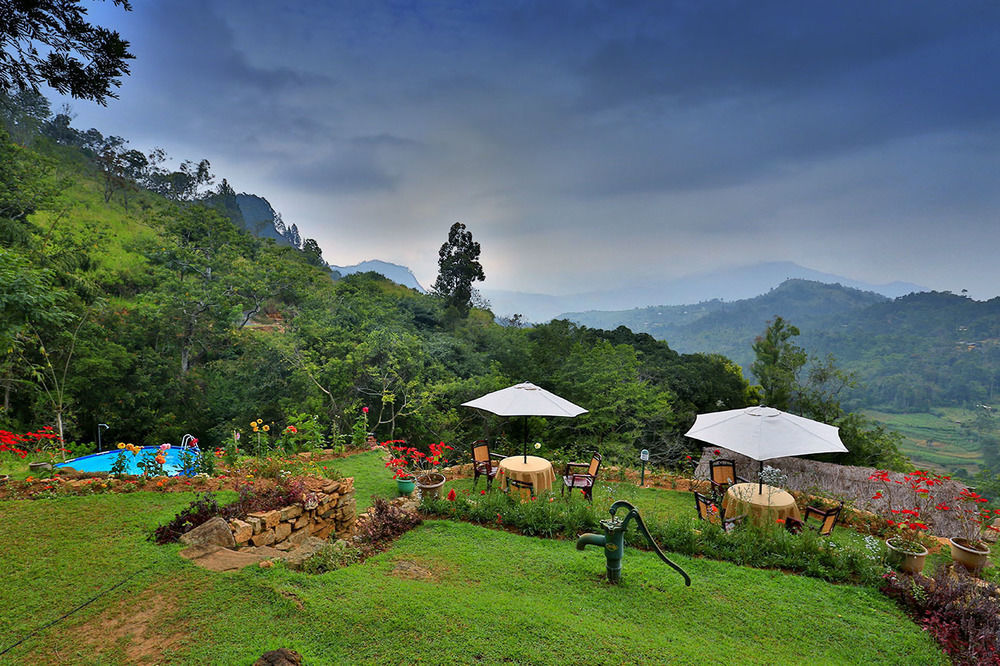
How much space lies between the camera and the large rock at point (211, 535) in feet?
12.4

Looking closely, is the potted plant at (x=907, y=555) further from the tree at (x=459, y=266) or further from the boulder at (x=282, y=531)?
the tree at (x=459, y=266)

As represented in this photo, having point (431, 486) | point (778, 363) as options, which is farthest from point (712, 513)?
point (778, 363)

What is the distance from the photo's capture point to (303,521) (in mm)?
4844

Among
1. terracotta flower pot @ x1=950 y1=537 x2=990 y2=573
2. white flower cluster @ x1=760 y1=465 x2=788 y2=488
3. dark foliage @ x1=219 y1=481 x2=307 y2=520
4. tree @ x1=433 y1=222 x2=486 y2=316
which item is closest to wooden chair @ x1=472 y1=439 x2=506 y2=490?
dark foliage @ x1=219 y1=481 x2=307 y2=520

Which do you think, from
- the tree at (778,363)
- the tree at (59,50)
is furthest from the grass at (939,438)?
the tree at (59,50)

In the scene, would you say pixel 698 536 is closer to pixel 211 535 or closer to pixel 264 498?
pixel 264 498

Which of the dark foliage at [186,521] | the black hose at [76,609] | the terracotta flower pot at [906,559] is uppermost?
the dark foliage at [186,521]

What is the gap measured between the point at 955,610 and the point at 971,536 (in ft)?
12.3

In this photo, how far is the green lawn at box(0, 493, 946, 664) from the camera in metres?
2.65

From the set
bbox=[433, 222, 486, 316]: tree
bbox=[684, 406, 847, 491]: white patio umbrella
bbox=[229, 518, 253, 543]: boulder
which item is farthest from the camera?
bbox=[433, 222, 486, 316]: tree

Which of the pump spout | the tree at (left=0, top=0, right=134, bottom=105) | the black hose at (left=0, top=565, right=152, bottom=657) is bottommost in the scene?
the black hose at (left=0, top=565, right=152, bottom=657)

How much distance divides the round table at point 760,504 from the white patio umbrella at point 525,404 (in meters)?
2.63

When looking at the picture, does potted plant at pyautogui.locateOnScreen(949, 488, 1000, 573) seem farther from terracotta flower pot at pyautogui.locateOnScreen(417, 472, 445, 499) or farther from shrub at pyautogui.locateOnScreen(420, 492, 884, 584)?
terracotta flower pot at pyautogui.locateOnScreen(417, 472, 445, 499)

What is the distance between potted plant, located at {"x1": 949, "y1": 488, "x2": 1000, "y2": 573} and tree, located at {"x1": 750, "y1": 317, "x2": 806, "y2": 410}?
1345 centimetres
